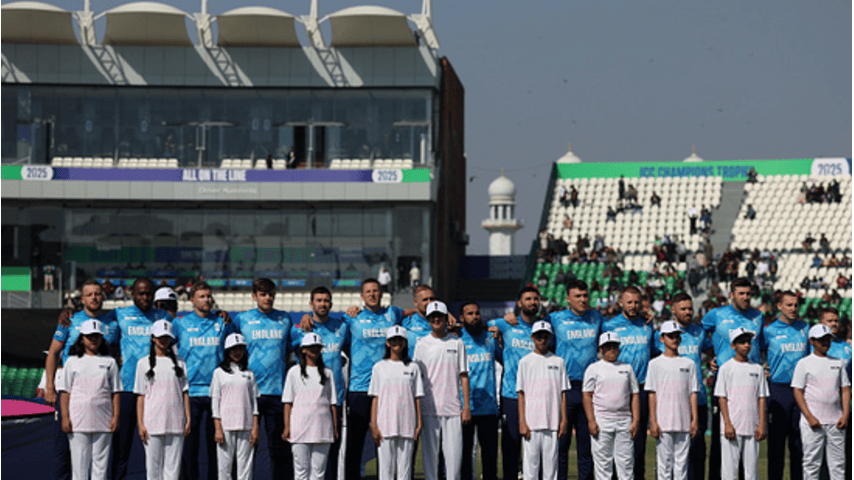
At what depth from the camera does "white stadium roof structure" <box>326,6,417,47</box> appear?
36938 millimetres

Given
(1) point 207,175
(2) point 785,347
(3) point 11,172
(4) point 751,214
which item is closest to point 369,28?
(1) point 207,175

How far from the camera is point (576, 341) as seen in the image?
1152cm

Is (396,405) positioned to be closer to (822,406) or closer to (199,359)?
(199,359)

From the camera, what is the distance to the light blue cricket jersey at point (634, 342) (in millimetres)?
11602

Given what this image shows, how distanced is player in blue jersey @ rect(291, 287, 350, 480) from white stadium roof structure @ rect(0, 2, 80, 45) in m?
29.4

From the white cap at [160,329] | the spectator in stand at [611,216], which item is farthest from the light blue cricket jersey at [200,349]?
the spectator in stand at [611,216]

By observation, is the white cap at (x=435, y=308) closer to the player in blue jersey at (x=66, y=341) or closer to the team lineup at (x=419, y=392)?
the team lineup at (x=419, y=392)

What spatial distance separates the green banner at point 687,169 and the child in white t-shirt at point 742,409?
122 ft

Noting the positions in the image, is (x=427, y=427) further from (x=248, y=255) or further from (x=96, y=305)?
(x=248, y=255)

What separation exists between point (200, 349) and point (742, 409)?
5592 mm

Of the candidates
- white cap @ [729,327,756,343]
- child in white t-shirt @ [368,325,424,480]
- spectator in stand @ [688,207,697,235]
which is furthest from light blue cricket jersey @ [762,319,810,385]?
spectator in stand @ [688,207,697,235]

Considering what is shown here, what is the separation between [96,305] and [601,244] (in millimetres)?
32946

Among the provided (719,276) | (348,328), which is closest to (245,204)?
(719,276)

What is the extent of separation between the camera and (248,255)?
38844 millimetres
